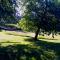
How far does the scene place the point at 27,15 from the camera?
33.4 meters

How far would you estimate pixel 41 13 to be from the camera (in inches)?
1299

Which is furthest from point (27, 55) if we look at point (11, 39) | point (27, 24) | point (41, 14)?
point (27, 24)

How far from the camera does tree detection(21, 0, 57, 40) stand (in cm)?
3250

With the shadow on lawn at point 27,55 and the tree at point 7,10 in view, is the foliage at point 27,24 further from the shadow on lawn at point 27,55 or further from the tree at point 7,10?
the shadow on lawn at point 27,55

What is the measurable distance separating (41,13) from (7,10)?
11.0m

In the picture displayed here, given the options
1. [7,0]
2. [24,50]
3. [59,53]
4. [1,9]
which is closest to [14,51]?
[24,50]

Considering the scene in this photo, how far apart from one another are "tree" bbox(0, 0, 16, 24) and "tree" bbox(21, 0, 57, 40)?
28.7 feet

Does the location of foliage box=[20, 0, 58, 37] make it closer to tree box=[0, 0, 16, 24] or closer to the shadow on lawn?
tree box=[0, 0, 16, 24]

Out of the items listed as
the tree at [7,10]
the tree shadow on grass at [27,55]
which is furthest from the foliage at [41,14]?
the tree shadow on grass at [27,55]

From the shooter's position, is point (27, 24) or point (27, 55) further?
point (27, 24)

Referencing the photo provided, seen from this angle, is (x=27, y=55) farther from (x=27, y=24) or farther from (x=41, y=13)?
(x=27, y=24)

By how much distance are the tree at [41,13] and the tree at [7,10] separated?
28.7 feet

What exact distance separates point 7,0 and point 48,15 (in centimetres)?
1084

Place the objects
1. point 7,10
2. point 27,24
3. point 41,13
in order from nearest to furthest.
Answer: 1. point 7,10
2. point 41,13
3. point 27,24
